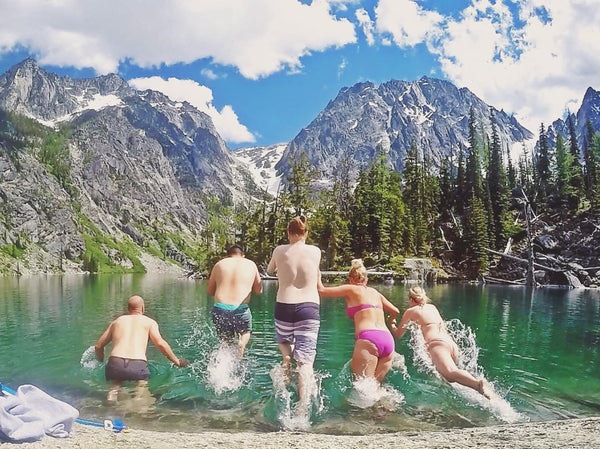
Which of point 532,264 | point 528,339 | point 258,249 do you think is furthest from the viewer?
point 258,249

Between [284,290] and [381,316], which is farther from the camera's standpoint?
[381,316]

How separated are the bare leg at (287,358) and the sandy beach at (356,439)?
164 cm

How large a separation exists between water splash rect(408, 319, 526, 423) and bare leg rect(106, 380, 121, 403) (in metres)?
5.89

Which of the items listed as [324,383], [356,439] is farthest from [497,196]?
[356,439]

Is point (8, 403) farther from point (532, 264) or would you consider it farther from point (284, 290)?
point (532, 264)

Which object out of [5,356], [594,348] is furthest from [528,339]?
[5,356]

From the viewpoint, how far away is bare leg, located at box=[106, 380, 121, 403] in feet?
29.6

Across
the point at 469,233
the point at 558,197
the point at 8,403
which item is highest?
the point at 558,197

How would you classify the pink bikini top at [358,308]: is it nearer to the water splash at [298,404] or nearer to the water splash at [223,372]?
the water splash at [298,404]

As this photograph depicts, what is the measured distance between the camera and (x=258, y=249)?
242ft

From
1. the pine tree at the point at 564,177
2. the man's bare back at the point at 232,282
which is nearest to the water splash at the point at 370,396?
the man's bare back at the point at 232,282

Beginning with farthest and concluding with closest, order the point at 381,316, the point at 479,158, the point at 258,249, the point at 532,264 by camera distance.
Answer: the point at 479,158 → the point at 258,249 → the point at 532,264 → the point at 381,316

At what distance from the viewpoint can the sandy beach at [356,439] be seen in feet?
17.8

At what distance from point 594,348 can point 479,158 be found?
92521mm
